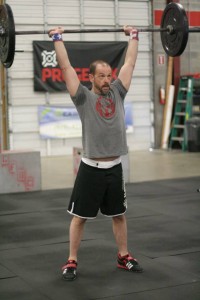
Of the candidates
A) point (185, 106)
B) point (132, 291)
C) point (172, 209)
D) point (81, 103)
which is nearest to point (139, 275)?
point (132, 291)

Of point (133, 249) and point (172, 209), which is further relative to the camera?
point (172, 209)

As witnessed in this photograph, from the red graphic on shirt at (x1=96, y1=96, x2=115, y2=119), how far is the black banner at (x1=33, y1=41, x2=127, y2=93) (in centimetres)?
785

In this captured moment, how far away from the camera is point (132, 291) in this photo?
11.0 feet

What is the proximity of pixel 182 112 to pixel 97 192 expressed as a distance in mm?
8711

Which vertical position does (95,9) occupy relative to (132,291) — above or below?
above

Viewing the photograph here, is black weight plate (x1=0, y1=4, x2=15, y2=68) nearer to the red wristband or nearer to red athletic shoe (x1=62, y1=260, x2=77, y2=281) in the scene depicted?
the red wristband

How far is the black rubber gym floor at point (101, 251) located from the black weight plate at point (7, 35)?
1486 mm

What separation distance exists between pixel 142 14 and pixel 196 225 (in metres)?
7.85

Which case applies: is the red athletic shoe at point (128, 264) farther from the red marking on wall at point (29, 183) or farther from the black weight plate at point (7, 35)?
the red marking on wall at point (29, 183)

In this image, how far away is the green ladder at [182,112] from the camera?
1166 centimetres

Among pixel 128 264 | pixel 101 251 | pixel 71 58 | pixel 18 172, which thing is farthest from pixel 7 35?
pixel 71 58

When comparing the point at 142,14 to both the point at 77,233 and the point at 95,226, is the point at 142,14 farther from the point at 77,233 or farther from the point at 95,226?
the point at 77,233

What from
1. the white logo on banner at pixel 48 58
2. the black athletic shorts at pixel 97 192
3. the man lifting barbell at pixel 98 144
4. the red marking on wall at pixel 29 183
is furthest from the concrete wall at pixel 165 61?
the black athletic shorts at pixel 97 192

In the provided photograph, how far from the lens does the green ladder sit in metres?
11.7
